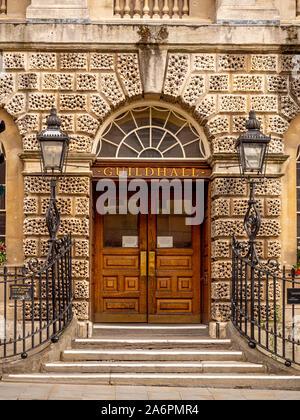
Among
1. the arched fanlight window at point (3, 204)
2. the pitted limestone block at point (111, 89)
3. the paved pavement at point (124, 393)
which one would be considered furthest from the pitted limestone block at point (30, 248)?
the paved pavement at point (124, 393)

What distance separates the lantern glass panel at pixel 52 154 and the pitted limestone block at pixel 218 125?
2.76 metres

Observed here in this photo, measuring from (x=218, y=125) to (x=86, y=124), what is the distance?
2.27m

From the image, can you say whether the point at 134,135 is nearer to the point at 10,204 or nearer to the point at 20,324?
the point at 10,204

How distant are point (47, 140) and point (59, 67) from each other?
1980 mm

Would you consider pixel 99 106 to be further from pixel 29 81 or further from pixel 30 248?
pixel 30 248

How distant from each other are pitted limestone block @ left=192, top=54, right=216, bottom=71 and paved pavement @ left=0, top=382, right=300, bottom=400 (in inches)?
217

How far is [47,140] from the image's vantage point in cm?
951

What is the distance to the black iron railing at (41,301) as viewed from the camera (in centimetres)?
898

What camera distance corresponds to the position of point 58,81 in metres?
10.9

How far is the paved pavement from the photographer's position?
738cm

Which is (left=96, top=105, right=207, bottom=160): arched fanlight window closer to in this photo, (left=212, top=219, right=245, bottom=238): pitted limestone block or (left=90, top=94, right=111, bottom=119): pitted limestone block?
(left=90, top=94, right=111, bottom=119): pitted limestone block

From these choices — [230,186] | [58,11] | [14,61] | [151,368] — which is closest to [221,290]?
[230,186]

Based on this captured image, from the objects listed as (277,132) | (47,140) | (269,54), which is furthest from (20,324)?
(269,54)

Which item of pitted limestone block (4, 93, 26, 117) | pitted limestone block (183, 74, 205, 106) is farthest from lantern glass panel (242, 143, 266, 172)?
pitted limestone block (4, 93, 26, 117)
